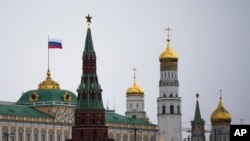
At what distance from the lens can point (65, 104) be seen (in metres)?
155

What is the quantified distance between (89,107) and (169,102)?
6954 cm

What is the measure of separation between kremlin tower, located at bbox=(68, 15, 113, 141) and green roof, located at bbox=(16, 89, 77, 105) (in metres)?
40.5

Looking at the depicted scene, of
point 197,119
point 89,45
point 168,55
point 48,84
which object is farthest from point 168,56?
point 89,45

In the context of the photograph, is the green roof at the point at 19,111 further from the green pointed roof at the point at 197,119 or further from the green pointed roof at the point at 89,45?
the green pointed roof at the point at 197,119

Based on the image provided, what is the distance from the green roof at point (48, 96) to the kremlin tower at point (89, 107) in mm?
40533

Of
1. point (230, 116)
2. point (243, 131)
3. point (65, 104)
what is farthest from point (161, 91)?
point (243, 131)

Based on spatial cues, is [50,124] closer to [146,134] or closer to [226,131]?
[146,134]

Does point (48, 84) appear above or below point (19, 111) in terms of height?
above

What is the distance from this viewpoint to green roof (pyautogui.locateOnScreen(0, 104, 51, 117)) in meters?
146

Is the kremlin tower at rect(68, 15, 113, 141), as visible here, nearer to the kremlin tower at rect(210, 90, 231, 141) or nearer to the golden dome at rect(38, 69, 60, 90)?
the golden dome at rect(38, 69, 60, 90)

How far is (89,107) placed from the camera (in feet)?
373

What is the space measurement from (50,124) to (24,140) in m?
7.84

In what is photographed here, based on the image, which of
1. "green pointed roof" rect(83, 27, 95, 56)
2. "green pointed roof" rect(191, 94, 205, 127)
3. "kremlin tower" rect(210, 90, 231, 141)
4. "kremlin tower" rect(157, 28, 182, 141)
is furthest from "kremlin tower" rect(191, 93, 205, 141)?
"green pointed roof" rect(83, 27, 95, 56)

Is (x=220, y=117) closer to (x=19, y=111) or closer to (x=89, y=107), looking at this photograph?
(x=19, y=111)
